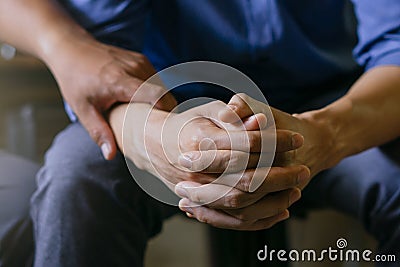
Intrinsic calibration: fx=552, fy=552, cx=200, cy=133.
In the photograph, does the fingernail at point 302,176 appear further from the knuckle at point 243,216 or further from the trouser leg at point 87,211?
the trouser leg at point 87,211

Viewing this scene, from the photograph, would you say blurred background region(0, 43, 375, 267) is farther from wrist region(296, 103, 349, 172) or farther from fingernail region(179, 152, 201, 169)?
fingernail region(179, 152, 201, 169)

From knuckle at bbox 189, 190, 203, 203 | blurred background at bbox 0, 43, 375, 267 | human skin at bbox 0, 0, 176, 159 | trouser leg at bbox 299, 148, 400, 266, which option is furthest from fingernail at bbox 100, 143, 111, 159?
blurred background at bbox 0, 43, 375, 267

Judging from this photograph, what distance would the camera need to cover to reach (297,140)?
46cm

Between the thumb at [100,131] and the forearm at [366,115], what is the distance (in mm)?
204

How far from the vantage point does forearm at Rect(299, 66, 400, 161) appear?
1.84 feet

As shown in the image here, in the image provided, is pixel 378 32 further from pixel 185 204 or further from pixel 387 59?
pixel 185 204

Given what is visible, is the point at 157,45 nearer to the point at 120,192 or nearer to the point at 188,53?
the point at 188,53

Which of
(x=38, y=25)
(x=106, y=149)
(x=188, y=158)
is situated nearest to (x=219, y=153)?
(x=188, y=158)

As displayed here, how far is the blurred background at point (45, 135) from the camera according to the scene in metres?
1.01

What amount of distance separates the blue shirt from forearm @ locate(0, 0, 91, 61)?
0.08 feet

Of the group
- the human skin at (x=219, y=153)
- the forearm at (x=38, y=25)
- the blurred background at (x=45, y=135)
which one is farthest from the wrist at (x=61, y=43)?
the blurred background at (x=45, y=135)

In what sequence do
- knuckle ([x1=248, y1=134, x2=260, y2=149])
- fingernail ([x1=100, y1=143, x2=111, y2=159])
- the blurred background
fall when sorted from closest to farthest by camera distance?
knuckle ([x1=248, y1=134, x2=260, y2=149])
fingernail ([x1=100, y1=143, x2=111, y2=159])
the blurred background

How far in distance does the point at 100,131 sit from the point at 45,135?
28.5 inches

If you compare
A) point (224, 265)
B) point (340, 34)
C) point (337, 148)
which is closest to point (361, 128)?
point (337, 148)
